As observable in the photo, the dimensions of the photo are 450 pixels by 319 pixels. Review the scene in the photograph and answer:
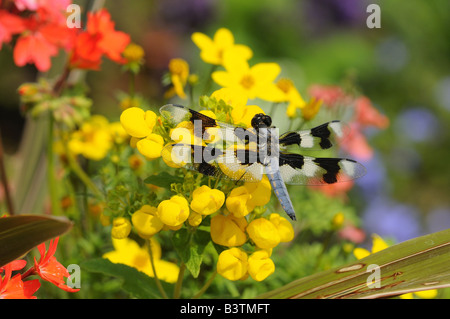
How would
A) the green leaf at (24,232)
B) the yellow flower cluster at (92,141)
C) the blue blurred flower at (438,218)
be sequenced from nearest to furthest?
the green leaf at (24,232) → the yellow flower cluster at (92,141) → the blue blurred flower at (438,218)

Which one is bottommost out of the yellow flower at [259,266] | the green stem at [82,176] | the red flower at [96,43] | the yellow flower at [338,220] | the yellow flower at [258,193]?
the yellow flower at [259,266]

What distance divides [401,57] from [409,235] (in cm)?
104

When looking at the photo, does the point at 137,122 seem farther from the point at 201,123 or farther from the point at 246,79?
the point at 246,79

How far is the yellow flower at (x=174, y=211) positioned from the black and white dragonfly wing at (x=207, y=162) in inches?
1.5

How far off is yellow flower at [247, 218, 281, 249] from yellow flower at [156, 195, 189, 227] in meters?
0.07

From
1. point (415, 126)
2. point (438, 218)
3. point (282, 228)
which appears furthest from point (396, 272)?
point (415, 126)

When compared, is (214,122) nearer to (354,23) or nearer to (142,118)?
(142,118)

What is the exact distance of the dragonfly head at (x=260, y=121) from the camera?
0.51 metres

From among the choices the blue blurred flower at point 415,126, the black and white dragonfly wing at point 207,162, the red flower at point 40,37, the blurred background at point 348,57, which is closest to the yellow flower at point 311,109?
the black and white dragonfly wing at point 207,162

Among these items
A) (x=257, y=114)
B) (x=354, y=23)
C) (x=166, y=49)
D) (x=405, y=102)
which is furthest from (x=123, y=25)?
(x=257, y=114)

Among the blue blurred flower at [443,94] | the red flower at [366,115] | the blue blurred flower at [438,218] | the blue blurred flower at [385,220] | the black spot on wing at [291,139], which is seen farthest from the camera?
the blue blurred flower at [443,94]

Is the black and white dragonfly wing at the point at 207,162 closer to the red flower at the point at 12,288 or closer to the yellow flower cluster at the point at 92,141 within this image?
the red flower at the point at 12,288

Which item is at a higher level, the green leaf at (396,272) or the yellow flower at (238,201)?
the yellow flower at (238,201)

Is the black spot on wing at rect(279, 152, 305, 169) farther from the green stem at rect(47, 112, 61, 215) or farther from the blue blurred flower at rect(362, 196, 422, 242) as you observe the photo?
the blue blurred flower at rect(362, 196, 422, 242)
